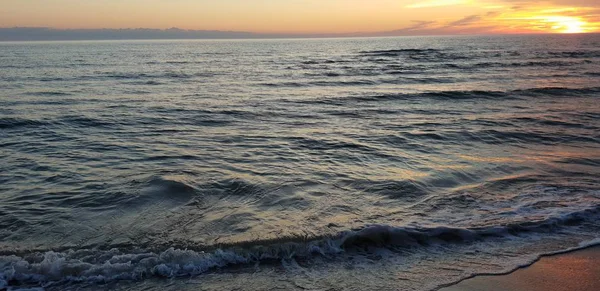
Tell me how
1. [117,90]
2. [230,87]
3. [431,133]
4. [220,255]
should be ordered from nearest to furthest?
[220,255] < [431,133] < [117,90] < [230,87]

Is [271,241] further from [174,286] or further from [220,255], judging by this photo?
[174,286]

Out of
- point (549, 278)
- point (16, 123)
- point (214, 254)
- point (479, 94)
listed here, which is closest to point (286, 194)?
point (214, 254)

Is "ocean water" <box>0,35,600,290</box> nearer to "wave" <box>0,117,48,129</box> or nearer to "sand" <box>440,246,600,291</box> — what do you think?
"wave" <box>0,117,48,129</box>

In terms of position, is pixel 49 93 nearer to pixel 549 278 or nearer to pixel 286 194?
pixel 286 194

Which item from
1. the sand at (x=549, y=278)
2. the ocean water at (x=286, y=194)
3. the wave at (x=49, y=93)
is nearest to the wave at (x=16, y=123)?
the ocean water at (x=286, y=194)

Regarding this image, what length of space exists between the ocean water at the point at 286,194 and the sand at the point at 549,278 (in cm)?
24

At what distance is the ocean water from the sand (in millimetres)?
241

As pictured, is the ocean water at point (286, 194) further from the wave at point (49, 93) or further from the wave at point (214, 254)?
the wave at point (49, 93)

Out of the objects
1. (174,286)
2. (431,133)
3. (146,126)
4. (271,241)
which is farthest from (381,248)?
(146,126)

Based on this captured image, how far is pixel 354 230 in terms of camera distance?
7.16 m

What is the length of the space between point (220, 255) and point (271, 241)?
0.85 m

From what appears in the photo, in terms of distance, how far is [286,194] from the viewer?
9.02m

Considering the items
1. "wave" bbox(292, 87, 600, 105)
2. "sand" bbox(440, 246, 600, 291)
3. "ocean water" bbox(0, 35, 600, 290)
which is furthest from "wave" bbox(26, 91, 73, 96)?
"sand" bbox(440, 246, 600, 291)

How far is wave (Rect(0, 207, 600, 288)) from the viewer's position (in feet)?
18.8
